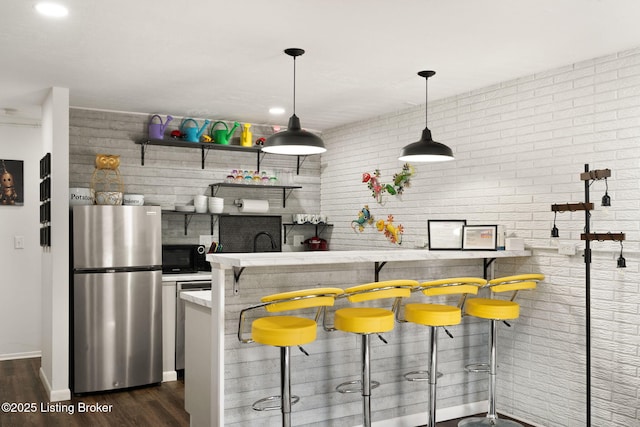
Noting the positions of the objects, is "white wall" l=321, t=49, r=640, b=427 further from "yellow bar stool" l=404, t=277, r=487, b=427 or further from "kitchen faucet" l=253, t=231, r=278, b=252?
"kitchen faucet" l=253, t=231, r=278, b=252

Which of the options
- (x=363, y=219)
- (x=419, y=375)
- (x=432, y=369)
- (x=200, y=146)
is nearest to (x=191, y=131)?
(x=200, y=146)

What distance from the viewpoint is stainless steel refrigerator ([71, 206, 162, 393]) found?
4793 mm

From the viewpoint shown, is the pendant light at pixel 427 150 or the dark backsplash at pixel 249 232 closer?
the pendant light at pixel 427 150

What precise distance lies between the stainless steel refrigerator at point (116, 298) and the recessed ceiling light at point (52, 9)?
203 cm

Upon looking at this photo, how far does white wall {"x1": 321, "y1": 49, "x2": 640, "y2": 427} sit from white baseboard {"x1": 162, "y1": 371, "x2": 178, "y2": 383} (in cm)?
248

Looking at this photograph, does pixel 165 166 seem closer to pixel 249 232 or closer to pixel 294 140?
pixel 249 232

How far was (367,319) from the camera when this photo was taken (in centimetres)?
326

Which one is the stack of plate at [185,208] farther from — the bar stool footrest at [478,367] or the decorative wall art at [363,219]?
the bar stool footrest at [478,367]

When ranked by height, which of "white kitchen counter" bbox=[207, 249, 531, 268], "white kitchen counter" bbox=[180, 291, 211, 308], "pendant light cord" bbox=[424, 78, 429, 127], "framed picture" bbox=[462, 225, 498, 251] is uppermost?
"pendant light cord" bbox=[424, 78, 429, 127]

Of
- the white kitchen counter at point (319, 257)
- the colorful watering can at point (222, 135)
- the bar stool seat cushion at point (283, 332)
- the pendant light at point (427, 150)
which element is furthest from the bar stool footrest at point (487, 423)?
the colorful watering can at point (222, 135)

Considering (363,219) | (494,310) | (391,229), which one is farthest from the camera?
(363,219)

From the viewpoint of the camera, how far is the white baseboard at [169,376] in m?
5.24

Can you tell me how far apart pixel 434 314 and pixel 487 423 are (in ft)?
3.64

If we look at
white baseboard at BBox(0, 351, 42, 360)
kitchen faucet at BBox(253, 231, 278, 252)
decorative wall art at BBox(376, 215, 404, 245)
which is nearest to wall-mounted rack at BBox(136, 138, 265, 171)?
kitchen faucet at BBox(253, 231, 278, 252)
